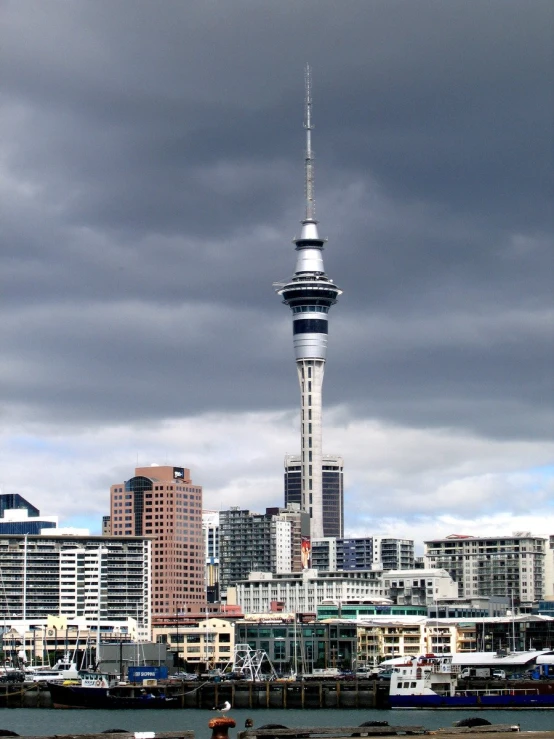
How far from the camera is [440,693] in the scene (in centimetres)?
17512

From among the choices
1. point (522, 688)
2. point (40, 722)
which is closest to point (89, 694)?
→ point (40, 722)

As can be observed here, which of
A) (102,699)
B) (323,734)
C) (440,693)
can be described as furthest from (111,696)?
(323,734)

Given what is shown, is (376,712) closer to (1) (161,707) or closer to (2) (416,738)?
(1) (161,707)

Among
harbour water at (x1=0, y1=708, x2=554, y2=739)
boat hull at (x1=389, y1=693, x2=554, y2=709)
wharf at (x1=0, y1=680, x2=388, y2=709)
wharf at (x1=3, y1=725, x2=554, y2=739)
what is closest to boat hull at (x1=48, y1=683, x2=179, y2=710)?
harbour water at (x1=0, y1=708, x2=554, y2=739)

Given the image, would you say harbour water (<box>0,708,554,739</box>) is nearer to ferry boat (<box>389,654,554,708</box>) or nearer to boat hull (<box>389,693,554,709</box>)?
boat hull (<box>389,693,554,709</box>)

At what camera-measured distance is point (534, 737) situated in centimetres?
5788

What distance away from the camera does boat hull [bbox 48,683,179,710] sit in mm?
187375

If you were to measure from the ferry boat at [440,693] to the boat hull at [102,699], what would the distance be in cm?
3118

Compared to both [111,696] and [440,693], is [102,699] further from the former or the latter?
[440,693]

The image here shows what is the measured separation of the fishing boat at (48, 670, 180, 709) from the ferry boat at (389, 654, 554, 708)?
31.3m

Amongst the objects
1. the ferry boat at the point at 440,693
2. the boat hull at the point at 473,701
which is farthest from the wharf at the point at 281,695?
the boat hull at the point at 473,701

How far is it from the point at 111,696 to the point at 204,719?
2513 centimetres

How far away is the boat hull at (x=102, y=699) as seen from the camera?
187 metres

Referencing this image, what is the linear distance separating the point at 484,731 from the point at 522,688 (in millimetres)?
125285
